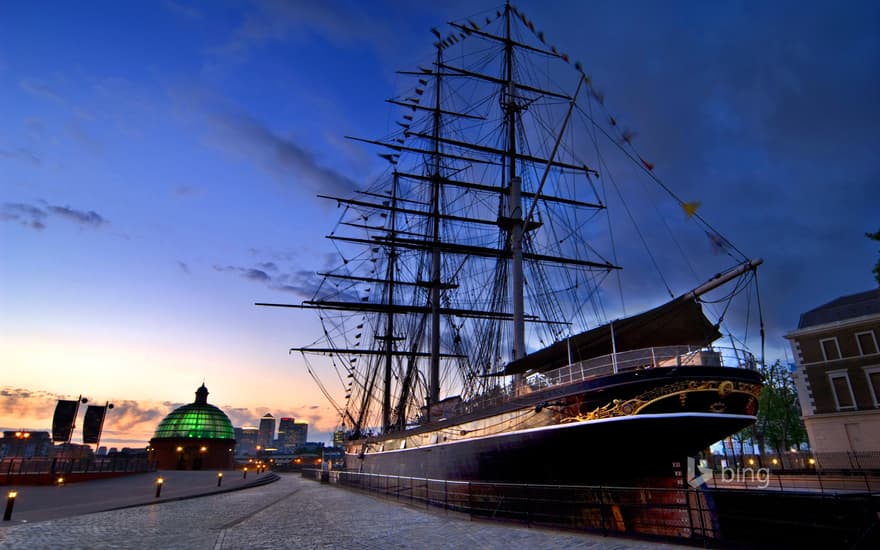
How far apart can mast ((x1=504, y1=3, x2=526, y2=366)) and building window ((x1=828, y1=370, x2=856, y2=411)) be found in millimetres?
21387

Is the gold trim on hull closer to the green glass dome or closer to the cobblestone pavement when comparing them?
the cobblestone pavement

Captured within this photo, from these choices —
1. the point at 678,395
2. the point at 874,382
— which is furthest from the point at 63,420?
the point at 874,382

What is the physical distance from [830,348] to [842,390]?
259cm

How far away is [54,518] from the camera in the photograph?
1260 cm

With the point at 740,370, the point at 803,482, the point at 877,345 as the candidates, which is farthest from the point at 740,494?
the point at 877,345

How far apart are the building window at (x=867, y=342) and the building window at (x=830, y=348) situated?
3.64 ft

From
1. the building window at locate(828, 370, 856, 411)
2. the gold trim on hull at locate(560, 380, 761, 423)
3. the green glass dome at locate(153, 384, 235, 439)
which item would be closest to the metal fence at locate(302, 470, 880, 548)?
the gold trim on hull at locate(560, 380, 761, 423)

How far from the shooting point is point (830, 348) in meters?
29.2

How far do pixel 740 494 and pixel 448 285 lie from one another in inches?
968

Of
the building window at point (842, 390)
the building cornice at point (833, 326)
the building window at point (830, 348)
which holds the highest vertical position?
the building cornice at point (833, 326)

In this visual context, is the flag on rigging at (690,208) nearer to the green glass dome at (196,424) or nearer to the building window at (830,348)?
the building window at (830,348)

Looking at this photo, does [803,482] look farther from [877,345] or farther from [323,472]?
[323,472]

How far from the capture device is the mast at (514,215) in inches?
827

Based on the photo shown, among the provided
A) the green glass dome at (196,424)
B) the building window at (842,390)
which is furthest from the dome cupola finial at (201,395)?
the building window at (842,390)
